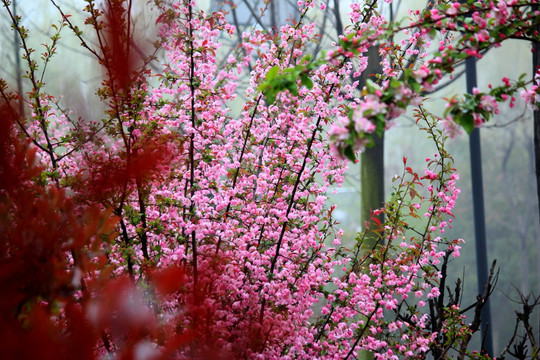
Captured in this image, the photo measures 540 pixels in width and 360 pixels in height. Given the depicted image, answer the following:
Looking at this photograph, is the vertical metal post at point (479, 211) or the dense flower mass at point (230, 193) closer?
the dense flower mass at point (230, 193)

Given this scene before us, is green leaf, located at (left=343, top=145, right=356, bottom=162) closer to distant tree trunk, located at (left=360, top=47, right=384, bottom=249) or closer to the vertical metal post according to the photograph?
distant tree trunk, located at (left=360, top=47, right=384, bottom=249)

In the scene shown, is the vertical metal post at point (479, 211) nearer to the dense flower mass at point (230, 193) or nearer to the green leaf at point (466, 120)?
the dense flower mass at point (230, 193)

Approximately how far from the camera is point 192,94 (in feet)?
6.91

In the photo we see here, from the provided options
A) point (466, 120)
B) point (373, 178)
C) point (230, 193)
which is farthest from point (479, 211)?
point (466, 120)

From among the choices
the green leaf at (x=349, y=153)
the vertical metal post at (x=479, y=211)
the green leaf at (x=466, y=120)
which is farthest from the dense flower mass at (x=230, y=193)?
the vertical metal post at (x=479, y=211)

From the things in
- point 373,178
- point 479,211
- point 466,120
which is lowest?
point 479,211

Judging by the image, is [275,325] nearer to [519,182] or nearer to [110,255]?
[110,255]

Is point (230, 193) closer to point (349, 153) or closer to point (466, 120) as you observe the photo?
point (349, 153)

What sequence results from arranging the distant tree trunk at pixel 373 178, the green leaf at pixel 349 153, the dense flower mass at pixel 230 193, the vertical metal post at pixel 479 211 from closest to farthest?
the green leaf at pixel 349 153
the dense flower mass at pixel 230 193
the distant tree trunk at pixel 373 178
the vertical metal post at pixel 479 211

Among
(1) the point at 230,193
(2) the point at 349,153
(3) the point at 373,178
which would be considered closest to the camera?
(2) the point at 349,153

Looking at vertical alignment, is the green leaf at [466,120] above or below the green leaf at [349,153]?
above

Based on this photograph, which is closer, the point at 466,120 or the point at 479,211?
the point at 466,120

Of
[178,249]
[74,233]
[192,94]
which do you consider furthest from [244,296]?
[74,233]

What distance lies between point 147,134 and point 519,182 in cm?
879
